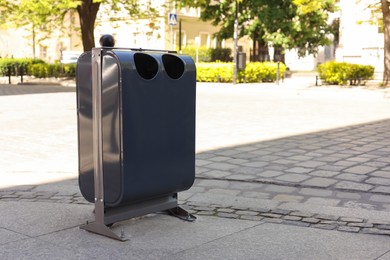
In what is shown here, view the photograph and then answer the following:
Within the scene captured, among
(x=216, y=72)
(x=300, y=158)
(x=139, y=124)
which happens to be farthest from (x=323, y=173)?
(x=216, y=72)

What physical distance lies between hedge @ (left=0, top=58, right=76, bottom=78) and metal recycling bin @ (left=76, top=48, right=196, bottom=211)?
26.9 m

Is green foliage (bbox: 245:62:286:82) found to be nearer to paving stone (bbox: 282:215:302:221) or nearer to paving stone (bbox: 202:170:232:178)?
paving stone (bbox: 202:170:232:178)

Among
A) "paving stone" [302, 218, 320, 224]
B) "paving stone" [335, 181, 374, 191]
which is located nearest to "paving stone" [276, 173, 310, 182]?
"paving stone" [335, 181, 374, 191]

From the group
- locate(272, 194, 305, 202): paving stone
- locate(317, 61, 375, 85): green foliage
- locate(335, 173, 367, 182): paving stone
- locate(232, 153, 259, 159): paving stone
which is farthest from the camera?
locate(317, 61, 375, 85): green foliage

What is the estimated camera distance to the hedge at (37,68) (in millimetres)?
31406

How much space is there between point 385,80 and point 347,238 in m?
19.9

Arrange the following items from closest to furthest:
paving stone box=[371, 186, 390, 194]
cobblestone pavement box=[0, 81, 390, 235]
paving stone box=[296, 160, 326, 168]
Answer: cobblestone pavement box=[0, 81, 390, 235]
paving stone box=[371, 186, 390, 194]
paving stone box=[296, 160, 326, 168]

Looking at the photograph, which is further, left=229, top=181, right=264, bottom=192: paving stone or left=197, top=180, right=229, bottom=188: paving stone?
left=197, top=180, right=229, bottom=188: paving stone

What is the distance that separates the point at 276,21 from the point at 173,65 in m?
31.3

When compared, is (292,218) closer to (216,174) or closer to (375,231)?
(375,231)

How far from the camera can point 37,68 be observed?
3216 cm

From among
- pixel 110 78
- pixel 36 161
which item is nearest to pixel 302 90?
pixel 36 161

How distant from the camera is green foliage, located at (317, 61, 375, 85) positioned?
75.7ft

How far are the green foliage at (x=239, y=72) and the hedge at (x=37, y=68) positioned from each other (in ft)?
26.5
